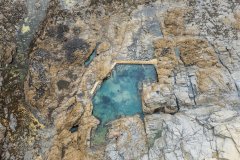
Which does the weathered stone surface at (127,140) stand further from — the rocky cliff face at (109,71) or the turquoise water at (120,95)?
A: the turquoise water at (120,95)

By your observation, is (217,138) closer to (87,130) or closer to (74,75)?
(87,130)

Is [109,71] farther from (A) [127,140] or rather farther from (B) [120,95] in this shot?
(A) [127,140]

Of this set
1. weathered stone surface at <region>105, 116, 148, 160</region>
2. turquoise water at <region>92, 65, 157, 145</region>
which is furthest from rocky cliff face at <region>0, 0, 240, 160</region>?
turquoise water at <region>92, 65, 157, 145</region>

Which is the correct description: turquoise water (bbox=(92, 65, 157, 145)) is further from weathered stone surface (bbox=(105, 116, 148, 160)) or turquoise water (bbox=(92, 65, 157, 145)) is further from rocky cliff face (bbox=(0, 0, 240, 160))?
weathered stone surface (bbox=(105, 116, 148, 160))

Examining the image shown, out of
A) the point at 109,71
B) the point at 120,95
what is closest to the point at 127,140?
the point at 120,95

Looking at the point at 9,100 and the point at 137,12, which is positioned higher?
the point at 137,12

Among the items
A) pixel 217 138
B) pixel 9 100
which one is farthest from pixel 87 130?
pixel 217 138

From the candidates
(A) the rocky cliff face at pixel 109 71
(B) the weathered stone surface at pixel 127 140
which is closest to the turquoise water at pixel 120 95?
(A) the rocky cliff face at pixel 109 71
